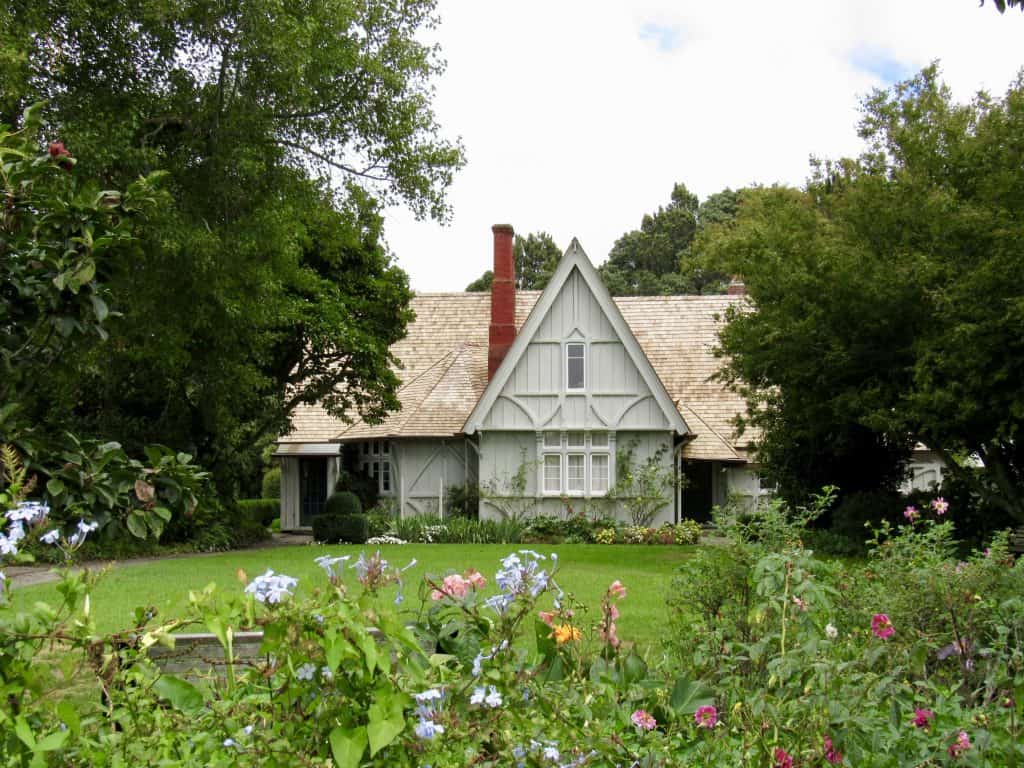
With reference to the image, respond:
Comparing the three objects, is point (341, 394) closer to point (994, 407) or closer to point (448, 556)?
point (448, 556)

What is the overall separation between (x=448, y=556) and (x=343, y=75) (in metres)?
8.49

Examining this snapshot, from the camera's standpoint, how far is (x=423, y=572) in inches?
491

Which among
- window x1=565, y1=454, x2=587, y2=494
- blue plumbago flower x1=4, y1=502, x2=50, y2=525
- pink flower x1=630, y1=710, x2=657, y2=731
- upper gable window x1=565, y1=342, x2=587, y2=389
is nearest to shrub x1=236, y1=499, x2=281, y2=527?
window x1=565, y1=454, x2=587, y2=494

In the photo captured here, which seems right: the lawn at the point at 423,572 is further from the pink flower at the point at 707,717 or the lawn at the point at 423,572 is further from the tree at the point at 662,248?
the tree at the point at 662,248

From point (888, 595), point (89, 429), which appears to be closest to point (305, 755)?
point (888, 595)

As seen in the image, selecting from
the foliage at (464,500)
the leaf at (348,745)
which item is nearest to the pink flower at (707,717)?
the leaf at (348,745)

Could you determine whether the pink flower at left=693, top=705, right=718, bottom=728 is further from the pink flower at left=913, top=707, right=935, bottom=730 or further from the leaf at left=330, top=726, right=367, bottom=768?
the leaf at left=330, top=726, right=367, bottom=768

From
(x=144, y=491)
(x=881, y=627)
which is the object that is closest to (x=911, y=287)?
(x=881, y=627)

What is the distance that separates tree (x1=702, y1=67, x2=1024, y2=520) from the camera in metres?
14.3

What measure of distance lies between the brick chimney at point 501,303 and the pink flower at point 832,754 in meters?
22.9

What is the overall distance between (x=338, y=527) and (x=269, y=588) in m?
21.4

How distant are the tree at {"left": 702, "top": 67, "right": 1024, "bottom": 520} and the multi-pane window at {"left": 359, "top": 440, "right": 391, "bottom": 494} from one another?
40.9ft

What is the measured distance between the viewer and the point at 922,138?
15719 millimetres

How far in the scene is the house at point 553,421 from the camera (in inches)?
981
